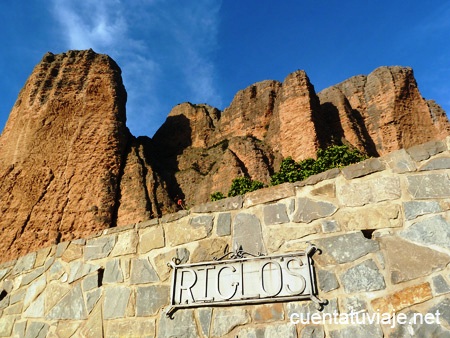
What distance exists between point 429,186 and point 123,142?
2392 centimetres

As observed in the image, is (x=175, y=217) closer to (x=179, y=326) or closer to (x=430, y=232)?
(x=179, y=326)

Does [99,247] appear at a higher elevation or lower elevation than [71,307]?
higher

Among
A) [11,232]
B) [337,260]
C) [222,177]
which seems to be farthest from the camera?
[222,177]

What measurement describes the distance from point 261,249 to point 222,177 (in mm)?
21200

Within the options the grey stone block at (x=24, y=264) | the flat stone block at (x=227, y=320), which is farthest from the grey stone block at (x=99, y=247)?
the flat stone block at (x=227, y=320)

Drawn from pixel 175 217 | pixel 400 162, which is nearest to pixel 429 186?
pixel 400 162

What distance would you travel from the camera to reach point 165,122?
36656 mm

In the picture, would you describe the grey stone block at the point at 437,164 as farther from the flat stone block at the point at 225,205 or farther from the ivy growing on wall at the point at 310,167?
the ivy growing on wall at the point at 310,167

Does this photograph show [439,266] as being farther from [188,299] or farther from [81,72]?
[81,72]

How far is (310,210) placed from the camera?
373 cm

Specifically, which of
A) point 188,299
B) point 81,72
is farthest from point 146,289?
point 81,72

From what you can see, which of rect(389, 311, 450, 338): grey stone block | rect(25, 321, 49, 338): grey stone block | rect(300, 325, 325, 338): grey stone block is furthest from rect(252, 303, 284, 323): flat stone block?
rect(25, 321, 49, 338): grey stone block

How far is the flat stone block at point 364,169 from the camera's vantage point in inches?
141

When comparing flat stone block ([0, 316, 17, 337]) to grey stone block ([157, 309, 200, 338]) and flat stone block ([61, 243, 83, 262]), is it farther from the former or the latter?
grey stone block ([157, 309, 200, 338])
